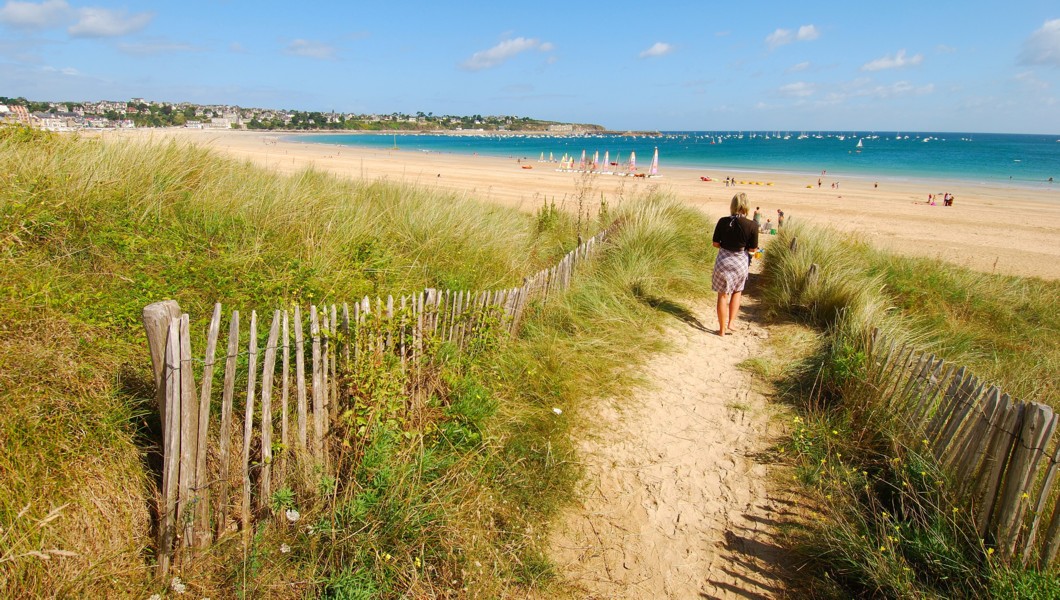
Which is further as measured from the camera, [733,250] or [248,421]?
[733,250]

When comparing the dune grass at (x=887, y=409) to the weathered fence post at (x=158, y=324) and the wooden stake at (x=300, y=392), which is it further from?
the weathered fence post at (x=158, y=324)

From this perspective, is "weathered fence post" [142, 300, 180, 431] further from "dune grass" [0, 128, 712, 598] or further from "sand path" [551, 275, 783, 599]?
"sand path" [551, 275, 783, 599]

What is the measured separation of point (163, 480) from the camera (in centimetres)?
257

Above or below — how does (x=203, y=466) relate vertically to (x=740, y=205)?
below

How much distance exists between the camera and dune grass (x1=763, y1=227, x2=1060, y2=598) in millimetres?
2830

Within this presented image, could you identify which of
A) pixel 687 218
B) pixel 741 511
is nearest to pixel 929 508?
pixel 741 511

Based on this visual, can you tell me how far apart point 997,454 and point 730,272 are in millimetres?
3627

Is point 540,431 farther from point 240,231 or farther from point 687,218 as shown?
point 687,218

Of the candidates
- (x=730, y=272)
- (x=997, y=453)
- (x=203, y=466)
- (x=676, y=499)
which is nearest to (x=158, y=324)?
(x=203, y=466)

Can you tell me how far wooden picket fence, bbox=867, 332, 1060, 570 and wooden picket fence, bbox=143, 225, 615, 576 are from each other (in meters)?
3.35

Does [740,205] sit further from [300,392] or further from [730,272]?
[300,392]

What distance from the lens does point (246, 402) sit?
2.78m

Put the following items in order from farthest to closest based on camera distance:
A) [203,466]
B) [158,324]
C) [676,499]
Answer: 1. [676,499]
2. [203,466]
3. [158,324]

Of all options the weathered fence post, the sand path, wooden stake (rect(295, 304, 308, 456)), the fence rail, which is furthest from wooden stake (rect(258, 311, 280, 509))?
the fence rail
